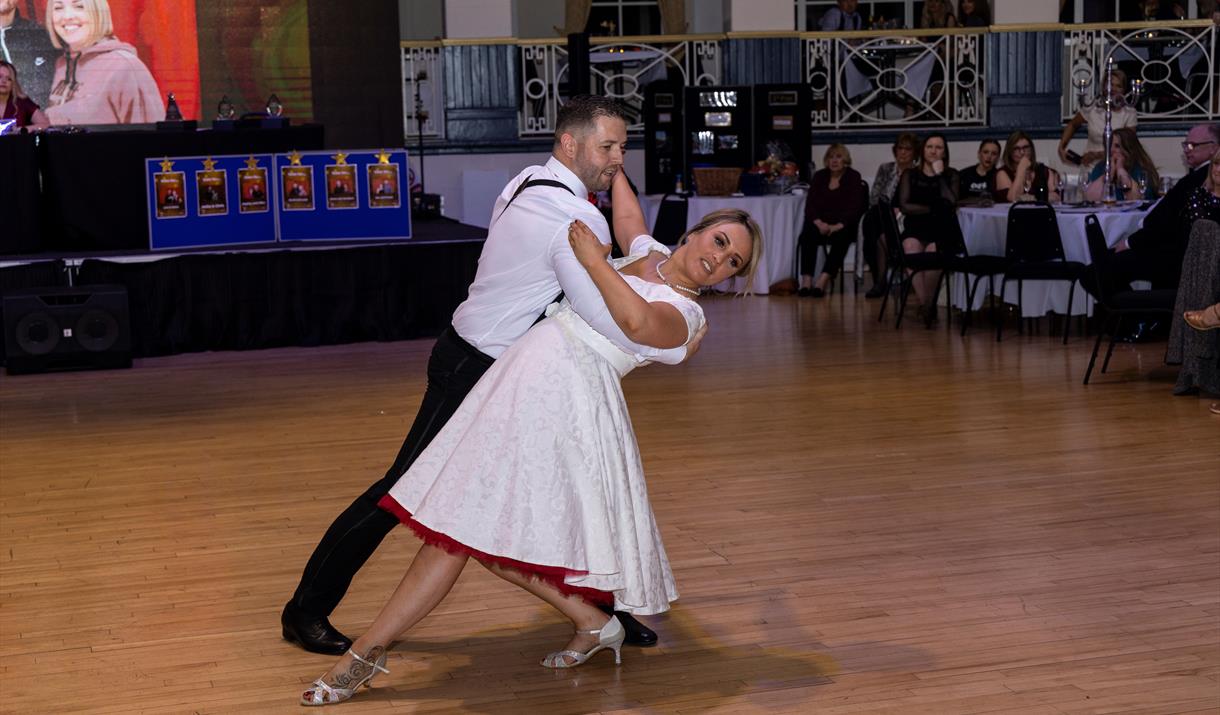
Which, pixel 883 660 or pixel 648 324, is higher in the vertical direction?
pixel 648 324

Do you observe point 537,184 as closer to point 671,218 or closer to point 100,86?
point 671,218

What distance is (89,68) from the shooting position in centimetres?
1209

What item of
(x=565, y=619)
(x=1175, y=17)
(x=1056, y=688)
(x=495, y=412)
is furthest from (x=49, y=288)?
(x=1175, y=17)

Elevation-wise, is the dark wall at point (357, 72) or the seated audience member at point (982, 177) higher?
the dark wall at point (357, 72)

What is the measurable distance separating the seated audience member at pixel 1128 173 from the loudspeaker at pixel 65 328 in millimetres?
5986

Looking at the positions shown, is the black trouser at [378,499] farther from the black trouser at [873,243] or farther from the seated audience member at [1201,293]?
the black trouser at [873,243]

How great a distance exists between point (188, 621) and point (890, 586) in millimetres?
1999

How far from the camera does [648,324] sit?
2.93 m

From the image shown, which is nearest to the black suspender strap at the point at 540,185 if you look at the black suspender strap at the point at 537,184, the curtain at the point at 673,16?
the black suspender strap at the point at 537,184

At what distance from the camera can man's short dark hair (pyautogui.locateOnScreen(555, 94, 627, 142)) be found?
126 inches

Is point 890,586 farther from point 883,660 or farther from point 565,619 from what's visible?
point 565,619

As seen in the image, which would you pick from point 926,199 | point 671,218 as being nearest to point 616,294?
point 926,199

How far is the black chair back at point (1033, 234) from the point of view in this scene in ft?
28.0

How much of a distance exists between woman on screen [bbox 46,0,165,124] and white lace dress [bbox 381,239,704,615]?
32.8 ft
